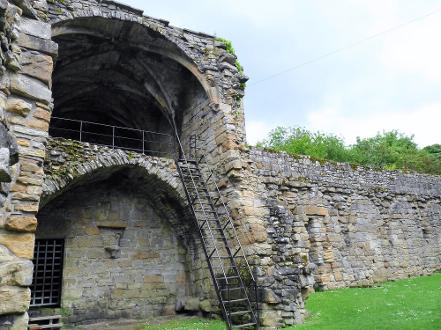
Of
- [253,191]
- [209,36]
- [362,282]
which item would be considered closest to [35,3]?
[209,36]

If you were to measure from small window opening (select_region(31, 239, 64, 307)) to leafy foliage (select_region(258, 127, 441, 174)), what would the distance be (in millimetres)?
22705

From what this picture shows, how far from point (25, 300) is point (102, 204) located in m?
6.70

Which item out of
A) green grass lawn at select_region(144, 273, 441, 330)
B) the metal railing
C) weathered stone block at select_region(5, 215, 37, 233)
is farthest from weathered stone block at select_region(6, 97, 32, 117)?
the metal railing

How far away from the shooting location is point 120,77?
11.0 m

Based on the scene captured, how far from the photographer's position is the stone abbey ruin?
320 inches

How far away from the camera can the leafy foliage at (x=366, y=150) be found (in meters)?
28.8

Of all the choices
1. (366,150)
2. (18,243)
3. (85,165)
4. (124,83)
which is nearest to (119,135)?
(124,83)

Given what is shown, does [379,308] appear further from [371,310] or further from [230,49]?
[230,49]

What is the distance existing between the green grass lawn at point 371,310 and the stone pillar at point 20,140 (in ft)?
16.2

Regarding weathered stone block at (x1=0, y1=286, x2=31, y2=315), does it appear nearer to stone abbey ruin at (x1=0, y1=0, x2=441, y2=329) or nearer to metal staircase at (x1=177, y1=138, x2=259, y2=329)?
stone abbey ruin at (x1=0, y1=0, x2=441, y2=329)

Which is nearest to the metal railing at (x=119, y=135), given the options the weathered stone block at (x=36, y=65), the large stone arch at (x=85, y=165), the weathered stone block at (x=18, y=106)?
the large stone arch at (x=85, y=165)

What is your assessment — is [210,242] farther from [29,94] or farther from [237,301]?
[29,94]

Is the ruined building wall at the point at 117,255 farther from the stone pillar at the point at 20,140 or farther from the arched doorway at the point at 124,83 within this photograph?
the stone pillar at the point at 20,140

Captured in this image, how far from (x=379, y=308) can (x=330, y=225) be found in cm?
399
